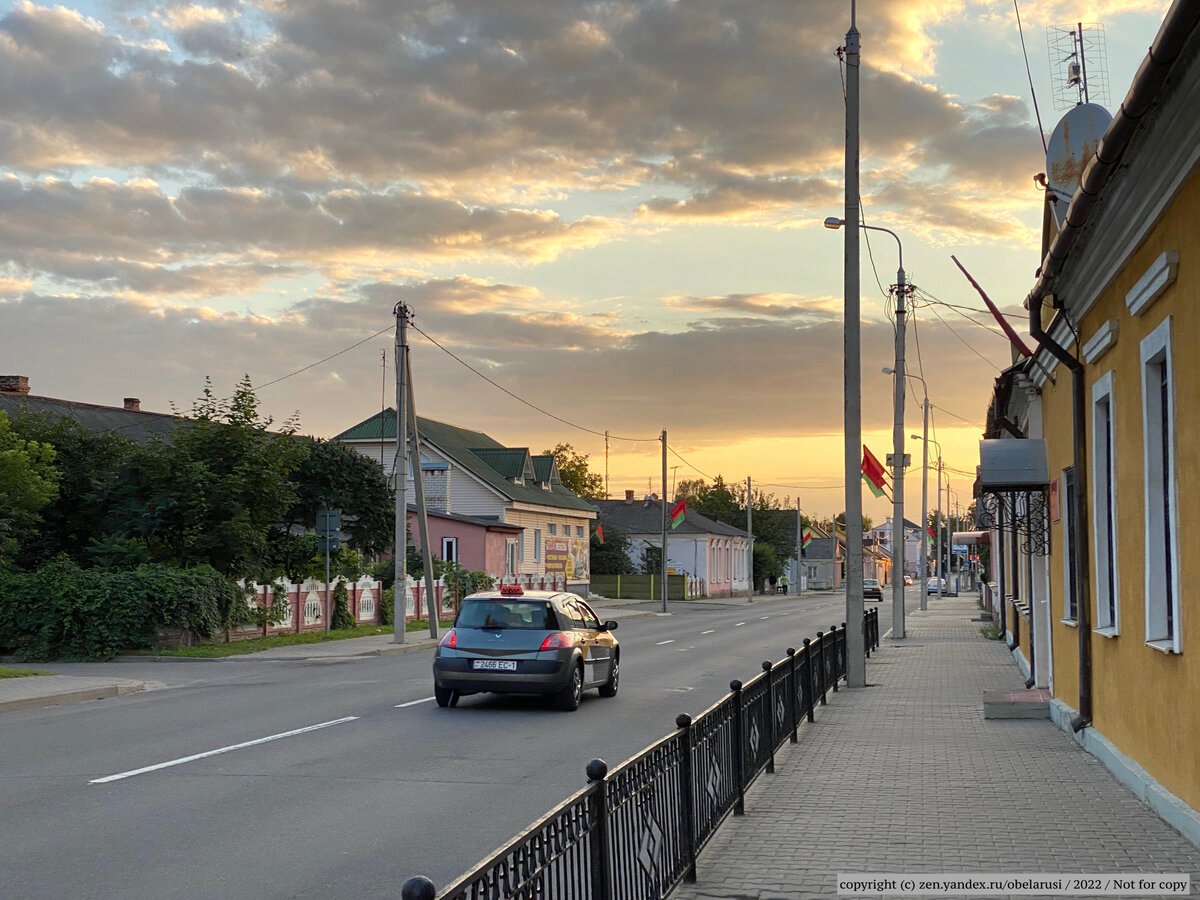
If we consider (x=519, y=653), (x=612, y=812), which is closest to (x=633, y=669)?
(x=519, y=653)

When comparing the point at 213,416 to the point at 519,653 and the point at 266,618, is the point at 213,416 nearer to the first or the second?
the point at 266,618

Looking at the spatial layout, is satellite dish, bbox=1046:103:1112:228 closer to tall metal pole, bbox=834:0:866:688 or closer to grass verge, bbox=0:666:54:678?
tall metal pole, bbox=834:0:866:688

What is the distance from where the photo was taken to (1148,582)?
9.02 m

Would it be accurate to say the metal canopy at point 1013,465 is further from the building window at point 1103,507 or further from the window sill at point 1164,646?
the window sill at point 1164,646

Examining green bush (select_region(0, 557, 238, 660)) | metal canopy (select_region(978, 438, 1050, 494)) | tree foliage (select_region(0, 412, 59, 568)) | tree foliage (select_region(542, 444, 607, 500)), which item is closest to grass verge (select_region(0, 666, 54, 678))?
green bush (select_region(0, 557, 238, 660))

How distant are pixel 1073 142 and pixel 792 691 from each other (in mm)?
7043

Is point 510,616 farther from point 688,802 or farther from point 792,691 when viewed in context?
point 688,802

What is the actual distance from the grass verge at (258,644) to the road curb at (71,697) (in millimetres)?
6257

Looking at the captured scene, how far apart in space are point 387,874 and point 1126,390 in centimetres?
639

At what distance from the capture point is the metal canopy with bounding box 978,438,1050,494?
47.6 feet

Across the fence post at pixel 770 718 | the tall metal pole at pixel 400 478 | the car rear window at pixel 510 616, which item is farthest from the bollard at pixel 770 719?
the tall metal pole at pixel 400 478

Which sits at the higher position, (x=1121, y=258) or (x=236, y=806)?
(x=1121, y=258)

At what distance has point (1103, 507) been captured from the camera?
36.6ft

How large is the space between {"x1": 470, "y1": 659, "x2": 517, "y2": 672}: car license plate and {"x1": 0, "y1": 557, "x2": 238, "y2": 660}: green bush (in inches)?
503
